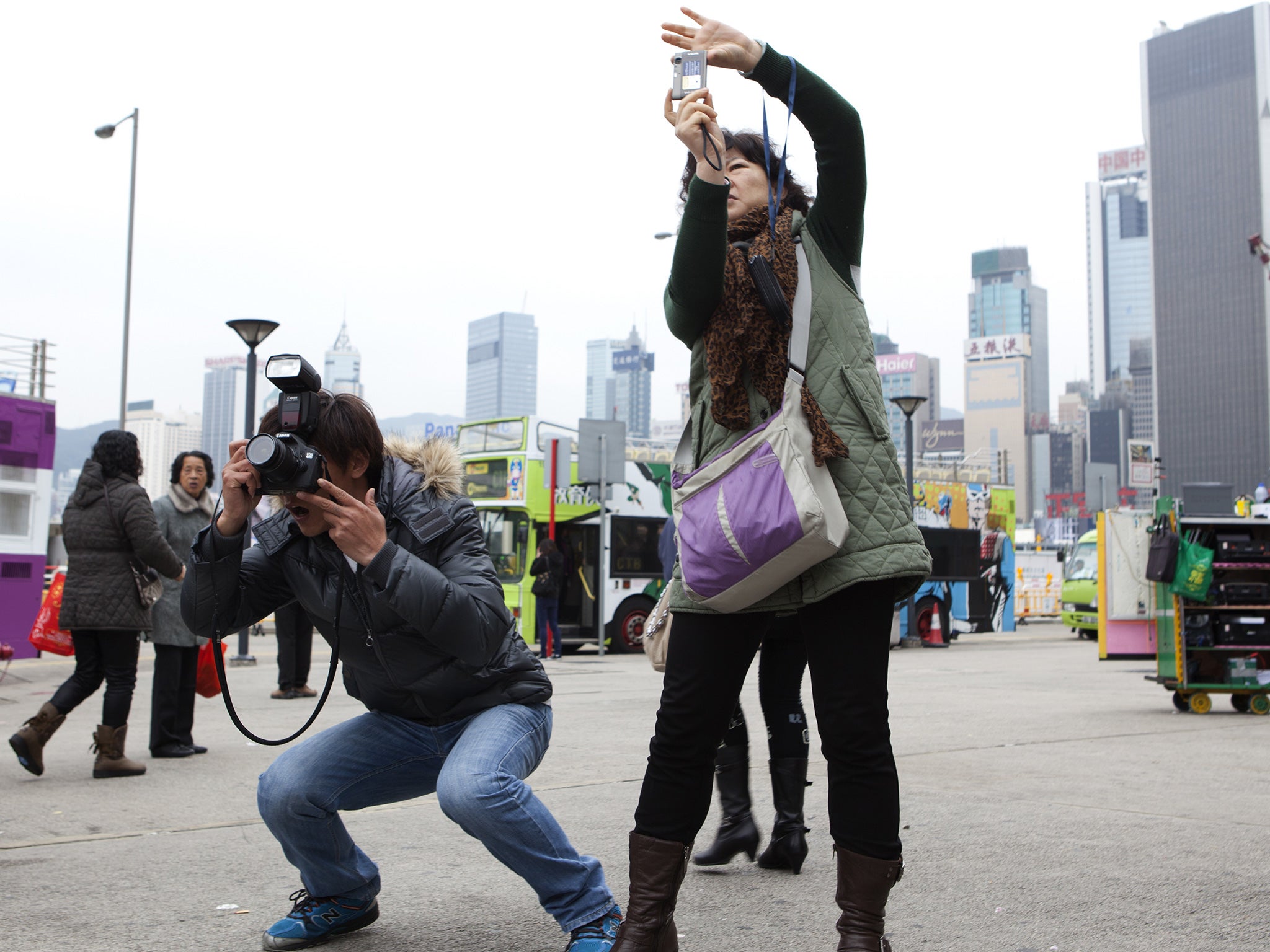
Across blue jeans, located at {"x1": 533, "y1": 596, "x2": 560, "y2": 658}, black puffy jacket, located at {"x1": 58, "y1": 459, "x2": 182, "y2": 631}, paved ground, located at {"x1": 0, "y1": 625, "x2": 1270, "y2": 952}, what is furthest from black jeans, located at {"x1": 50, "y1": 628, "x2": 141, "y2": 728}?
blue jeans, located at {"x1": 533, "y1": 596, "x2": 560, "y2": 658}

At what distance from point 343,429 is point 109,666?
3865 mm

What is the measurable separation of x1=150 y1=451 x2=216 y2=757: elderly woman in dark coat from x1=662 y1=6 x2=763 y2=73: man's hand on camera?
453 cm

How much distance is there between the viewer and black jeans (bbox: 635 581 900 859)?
92.5 inches

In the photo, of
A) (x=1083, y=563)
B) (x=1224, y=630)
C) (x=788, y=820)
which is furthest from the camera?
(x=1083, y=563)

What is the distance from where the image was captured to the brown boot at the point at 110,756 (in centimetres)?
568

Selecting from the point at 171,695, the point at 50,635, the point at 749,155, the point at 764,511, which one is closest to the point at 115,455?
the point at 171,695

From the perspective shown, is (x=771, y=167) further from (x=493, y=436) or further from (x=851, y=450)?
(x=493, y=436)

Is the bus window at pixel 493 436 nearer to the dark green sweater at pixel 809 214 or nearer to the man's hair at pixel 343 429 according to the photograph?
the man's hair at pixel 343 429

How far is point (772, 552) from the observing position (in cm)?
229

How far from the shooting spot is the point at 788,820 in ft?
11.7

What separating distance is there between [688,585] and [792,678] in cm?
140

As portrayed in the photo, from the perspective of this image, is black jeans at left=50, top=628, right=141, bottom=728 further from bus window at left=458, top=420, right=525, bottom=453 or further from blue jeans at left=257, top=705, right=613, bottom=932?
bus window at left=458, top=420, right=525, bottom=453

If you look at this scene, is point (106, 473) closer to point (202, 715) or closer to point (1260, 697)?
point (202, 715)

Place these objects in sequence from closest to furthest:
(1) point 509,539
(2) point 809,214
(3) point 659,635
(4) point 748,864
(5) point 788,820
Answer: (2) point 809,214 → (3) point 659,635 → (5) point 788,820 → (4) point 748,864 → (1) point 509,539
